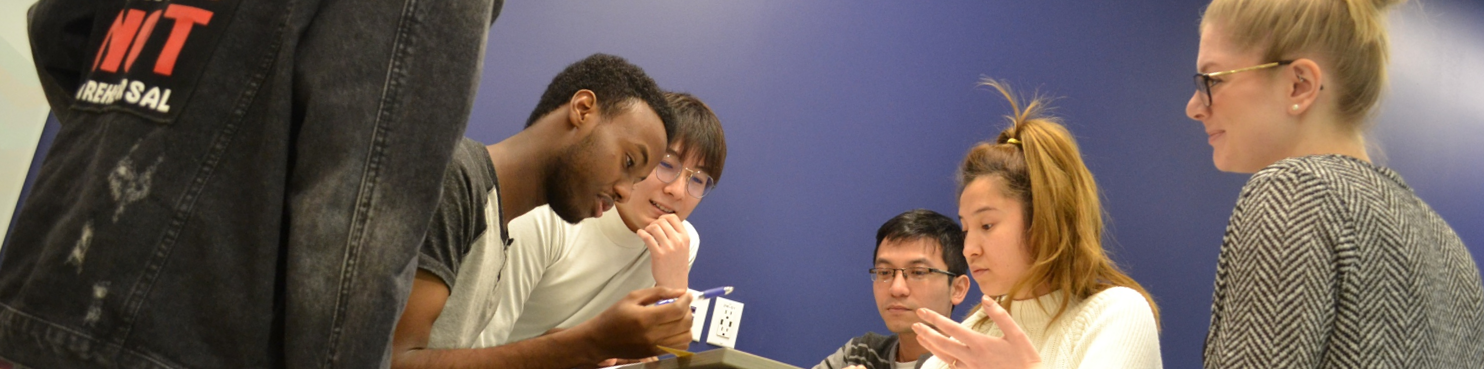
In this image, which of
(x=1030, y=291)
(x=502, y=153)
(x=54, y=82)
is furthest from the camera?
(x=1030, y=291)

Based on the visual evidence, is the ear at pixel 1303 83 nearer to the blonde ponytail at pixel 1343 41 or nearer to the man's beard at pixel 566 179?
the blonde ponytail at pixel 1343 41

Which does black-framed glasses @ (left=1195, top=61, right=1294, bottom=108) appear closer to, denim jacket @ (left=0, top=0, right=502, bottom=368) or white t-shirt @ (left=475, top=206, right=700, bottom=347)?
denim jacket @ (left=0, top=0, right=502, bottom=368)

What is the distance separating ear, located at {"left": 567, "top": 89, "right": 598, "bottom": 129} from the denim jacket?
2.99 feet

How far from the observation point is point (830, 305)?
283cm

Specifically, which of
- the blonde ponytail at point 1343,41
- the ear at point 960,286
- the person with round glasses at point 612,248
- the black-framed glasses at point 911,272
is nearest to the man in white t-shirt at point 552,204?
the person with round glasses at point 612,248

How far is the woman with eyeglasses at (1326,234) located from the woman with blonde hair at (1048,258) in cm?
46

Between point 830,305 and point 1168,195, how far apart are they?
1.06 m

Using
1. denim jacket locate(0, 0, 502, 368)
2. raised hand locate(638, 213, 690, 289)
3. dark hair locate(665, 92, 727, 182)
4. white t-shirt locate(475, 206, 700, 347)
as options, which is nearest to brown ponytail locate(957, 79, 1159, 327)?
raised hand locate(638, 213, 690, 289)

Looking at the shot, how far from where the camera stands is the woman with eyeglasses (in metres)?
0.97

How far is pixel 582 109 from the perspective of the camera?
5.37ft

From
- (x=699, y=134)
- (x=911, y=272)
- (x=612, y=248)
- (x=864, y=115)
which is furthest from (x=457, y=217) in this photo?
(x=864, y=115)

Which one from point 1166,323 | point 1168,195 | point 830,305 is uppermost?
point 1168,195

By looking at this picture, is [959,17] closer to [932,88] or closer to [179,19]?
[932,88]

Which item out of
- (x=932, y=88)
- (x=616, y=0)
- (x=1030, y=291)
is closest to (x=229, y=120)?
(x=1030, y=291)
